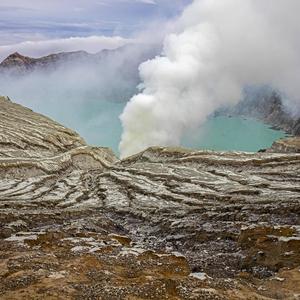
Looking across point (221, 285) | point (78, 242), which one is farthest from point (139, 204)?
point (221, 285)

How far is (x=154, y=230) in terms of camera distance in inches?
1923

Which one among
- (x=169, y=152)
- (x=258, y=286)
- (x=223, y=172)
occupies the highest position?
(x=169, y=152)

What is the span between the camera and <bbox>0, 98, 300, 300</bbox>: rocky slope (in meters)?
24.7

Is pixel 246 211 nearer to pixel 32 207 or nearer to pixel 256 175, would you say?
pixel 32 207

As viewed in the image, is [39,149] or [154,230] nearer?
[154,230]

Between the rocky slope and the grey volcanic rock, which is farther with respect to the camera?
the grey volcanic rock

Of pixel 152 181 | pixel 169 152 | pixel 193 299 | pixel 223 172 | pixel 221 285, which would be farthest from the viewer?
pixel 169 152

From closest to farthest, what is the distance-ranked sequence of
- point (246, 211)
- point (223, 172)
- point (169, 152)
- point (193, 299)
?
point (193, 299) < point (246, 211) < point (223, 172) < point (169, 152)

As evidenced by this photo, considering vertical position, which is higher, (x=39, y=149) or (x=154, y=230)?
(x=39, y=149)

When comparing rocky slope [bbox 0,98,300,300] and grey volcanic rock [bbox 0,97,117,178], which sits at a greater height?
grey volcanic rock [bbox 0,97,117,178]

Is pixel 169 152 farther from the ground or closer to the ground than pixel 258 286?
farther from the ground

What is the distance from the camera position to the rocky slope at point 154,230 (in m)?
24.7

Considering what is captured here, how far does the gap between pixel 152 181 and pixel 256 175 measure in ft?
77.4

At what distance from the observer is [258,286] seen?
25609mm
